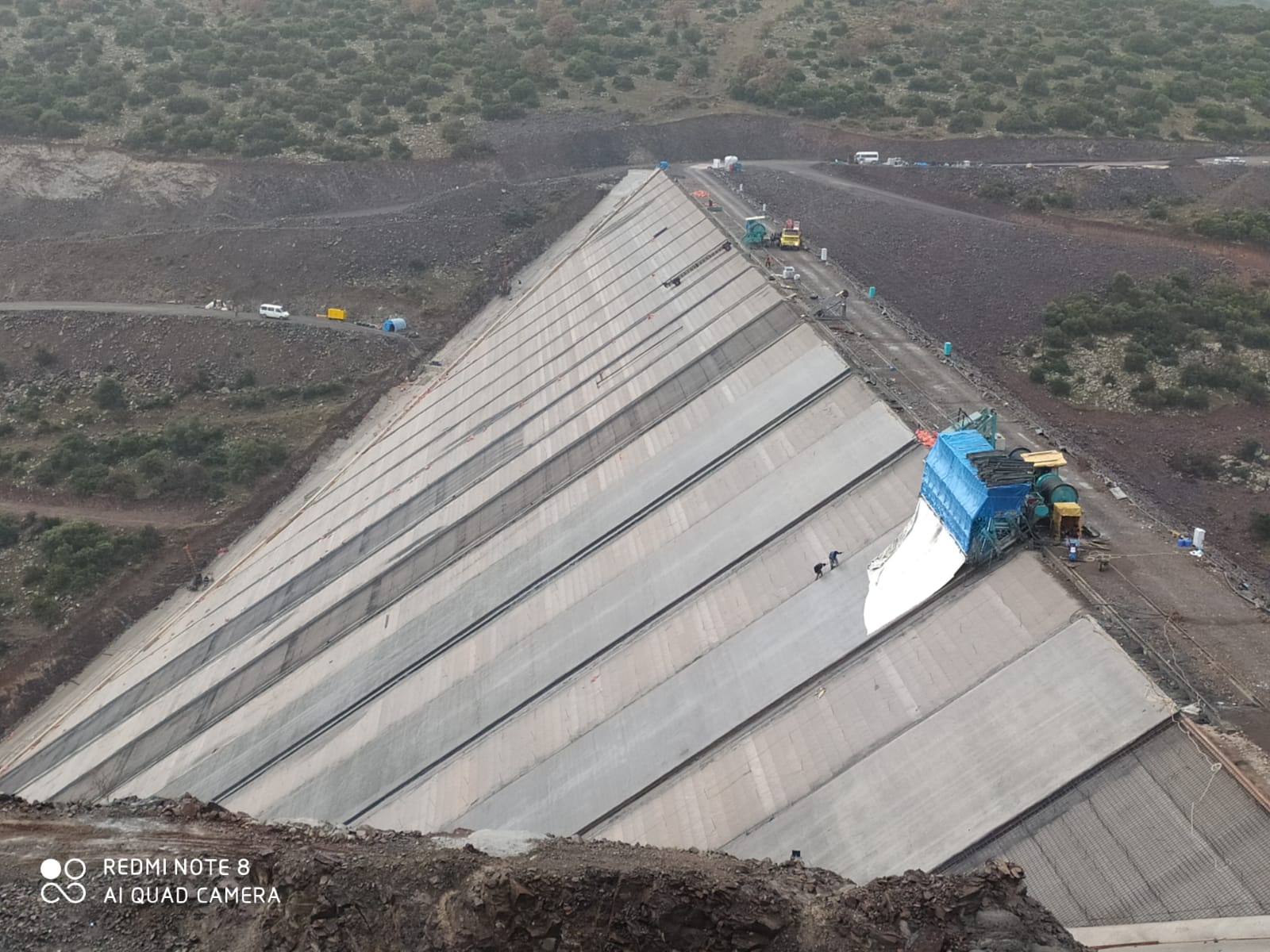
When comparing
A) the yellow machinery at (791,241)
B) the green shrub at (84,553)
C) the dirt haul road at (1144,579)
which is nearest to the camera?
the dirt haul road at (1144,579)

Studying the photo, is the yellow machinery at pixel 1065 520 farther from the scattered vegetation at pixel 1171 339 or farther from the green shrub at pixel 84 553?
the green shrub at pixel 84 553

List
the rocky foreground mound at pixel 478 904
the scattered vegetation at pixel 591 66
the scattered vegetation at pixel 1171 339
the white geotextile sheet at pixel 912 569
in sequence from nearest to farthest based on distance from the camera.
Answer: the rocky foreground mound at pixel 478 904, the white geotextile sheet at pixel 912 569, the scattered vegetation at pixel 1171 339, the scattered vegetation at pixel 591 66

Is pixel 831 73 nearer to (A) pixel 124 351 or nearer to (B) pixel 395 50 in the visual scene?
(B) pixel 395 50

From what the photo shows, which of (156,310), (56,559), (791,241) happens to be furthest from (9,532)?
(791,241)

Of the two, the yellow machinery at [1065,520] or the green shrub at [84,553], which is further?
the green shrub at [84,553]

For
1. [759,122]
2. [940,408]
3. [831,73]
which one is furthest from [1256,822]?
[831,73]

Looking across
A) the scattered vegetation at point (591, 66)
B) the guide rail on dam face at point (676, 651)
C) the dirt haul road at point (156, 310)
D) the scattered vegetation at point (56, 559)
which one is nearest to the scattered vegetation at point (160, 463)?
the scattered vegetation at point (56, 559)

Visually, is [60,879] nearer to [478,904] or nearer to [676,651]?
[478,904]
